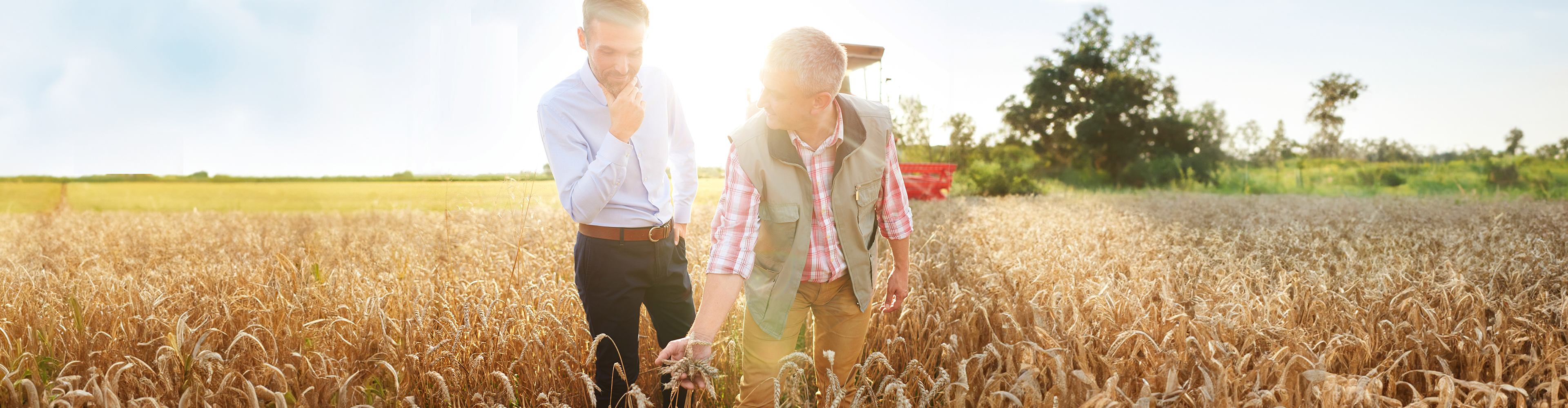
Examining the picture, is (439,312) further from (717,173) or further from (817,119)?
(717,173)

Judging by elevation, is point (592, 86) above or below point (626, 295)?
above

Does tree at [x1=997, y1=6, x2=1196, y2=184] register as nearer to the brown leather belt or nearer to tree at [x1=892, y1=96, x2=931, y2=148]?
tree at [x1=892, y1=96, x2=931, y2=148]

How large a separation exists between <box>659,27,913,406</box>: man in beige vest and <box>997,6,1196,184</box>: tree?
1379 inches

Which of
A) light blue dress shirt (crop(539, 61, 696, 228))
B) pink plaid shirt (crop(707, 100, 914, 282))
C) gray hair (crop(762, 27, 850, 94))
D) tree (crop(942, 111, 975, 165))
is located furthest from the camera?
tree (crop(942, 111, 975, 165))

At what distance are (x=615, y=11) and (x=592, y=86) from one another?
334 mm

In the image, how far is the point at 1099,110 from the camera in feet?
113

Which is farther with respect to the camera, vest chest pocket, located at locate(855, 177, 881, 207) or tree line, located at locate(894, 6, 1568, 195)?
tree line, located at locate(894, 6, 1568, 195)

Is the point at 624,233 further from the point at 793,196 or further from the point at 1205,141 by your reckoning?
the point at 1205,141

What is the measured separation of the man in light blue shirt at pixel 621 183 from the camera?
83.7 inches

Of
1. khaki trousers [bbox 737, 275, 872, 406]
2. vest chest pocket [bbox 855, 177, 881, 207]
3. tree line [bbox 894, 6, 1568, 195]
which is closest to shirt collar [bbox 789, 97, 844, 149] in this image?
vest chest pocket [bbox 855, 177, 881, 207]

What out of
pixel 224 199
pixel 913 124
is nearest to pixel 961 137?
pixel 913 124

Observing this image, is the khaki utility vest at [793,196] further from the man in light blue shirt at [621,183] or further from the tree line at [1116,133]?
the tree line at [1116,133]

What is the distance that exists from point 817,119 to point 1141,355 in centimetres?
189

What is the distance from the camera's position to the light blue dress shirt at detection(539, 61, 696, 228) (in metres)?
2.11
